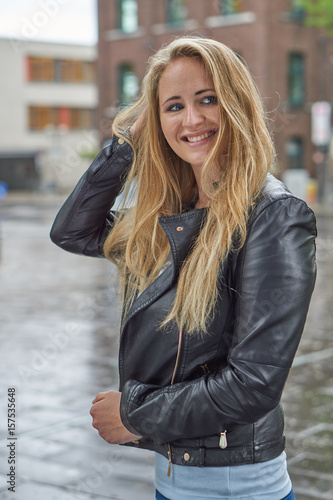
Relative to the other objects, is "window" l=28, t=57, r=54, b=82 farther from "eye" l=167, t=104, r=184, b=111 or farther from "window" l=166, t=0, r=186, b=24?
"eye" l=167, t=104, r=184, b=111

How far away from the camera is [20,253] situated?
17.2m

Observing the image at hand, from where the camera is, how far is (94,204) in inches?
95.9

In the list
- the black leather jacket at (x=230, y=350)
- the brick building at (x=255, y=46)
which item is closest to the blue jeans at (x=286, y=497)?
the black leather jacket at (x=230, y=350)

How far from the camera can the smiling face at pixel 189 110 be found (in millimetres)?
2020

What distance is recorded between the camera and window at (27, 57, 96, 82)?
182ft

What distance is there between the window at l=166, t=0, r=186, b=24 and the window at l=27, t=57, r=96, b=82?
22.1 meters

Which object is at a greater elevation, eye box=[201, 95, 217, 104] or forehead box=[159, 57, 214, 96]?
forehead box=[159, 57, 214, 96]

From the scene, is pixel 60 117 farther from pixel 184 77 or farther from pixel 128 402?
pixel 128 402

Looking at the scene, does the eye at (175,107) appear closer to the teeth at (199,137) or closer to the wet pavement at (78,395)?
the teeth at (199,137)

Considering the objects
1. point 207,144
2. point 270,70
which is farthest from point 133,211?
point 270,70

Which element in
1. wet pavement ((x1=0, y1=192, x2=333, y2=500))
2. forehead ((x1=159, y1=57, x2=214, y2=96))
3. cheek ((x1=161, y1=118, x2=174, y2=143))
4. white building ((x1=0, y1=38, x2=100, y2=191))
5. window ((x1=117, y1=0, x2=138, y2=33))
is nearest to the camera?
forehead ((x1=159, y1=57, x2=214, y2=96))

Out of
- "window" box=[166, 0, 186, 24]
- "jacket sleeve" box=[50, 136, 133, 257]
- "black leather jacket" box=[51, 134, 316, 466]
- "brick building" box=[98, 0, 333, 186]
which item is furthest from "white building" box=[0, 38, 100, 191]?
"black leather jacket" box=[51, 134, 316, 466]

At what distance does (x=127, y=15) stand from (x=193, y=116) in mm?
36953

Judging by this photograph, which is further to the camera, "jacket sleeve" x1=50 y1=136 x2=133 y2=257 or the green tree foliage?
the green tree foliage
